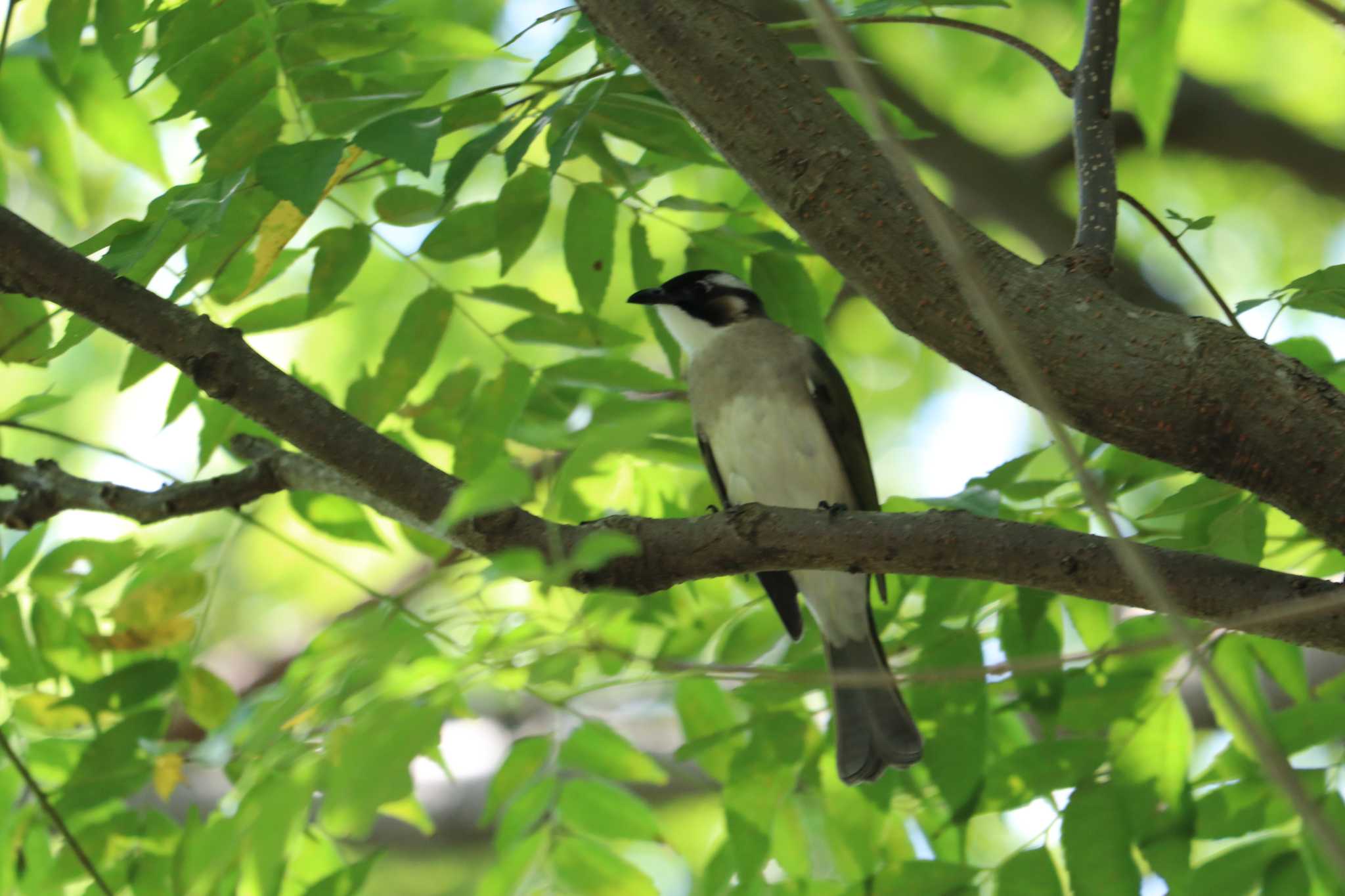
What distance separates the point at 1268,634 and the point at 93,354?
6397mm

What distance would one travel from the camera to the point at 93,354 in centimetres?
695

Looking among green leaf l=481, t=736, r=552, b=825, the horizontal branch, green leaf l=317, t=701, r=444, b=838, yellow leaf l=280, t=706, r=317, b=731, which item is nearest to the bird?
green leaf l=481, t=736, r=552, b=825

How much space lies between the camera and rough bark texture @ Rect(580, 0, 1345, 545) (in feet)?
6.58

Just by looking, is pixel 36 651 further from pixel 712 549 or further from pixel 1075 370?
pixel 1075 370

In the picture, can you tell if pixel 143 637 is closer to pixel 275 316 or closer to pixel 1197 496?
pixel 275 316

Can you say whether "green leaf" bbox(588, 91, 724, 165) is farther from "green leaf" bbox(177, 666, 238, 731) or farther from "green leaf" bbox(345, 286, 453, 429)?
"green leaf" bbox(177, 666, 238, 731)

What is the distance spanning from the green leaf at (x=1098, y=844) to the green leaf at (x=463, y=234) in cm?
190

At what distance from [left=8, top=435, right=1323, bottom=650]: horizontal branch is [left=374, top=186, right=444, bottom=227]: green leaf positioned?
0.83 m

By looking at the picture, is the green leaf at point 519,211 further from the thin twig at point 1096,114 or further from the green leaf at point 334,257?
the thin twig at point 1096,114

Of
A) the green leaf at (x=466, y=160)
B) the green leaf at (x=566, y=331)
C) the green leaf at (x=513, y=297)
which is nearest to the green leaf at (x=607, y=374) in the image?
the green leaf at (x=566, y=331)

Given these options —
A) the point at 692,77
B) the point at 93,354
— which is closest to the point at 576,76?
the point at 692,77

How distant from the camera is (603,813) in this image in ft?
9.89

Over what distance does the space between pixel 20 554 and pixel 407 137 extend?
179cm

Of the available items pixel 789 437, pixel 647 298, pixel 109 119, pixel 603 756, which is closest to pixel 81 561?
pixel 109 119
